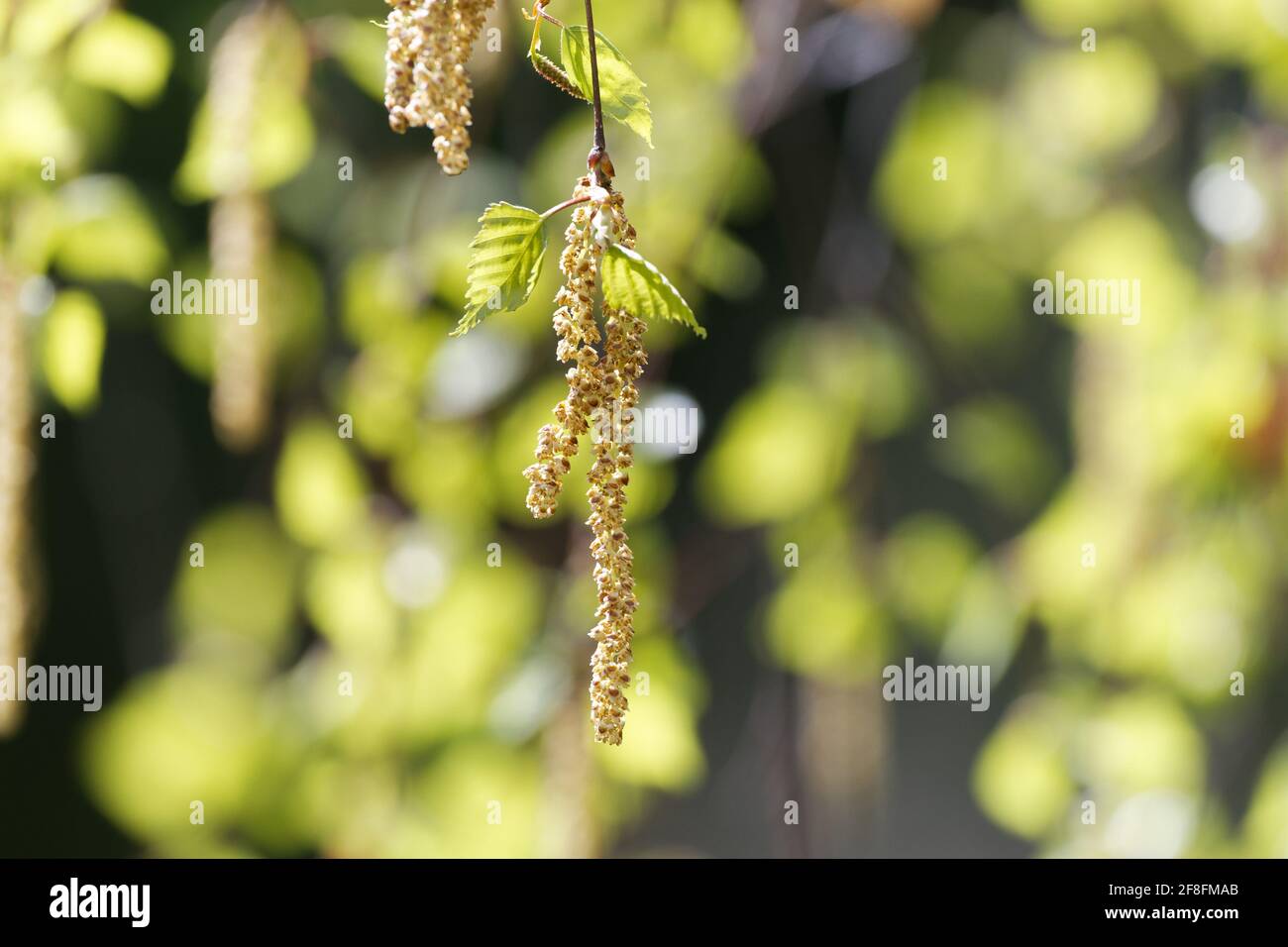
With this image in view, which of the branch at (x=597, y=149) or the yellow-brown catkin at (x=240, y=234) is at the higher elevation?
the yellow-brown catkin at (x=240, y=234)

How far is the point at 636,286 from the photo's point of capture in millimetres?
287

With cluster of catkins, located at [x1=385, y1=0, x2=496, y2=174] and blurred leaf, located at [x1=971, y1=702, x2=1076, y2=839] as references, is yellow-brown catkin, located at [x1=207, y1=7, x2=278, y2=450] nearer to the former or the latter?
cluster of catkins, located at [x1=385, y1=0, x2=496, y2=174]

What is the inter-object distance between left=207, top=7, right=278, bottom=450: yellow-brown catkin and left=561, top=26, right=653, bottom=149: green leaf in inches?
31.3

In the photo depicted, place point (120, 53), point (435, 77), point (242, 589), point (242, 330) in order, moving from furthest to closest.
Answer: point (242, 589)
point (242, 330)
point (120, 53)
point (435, 77)

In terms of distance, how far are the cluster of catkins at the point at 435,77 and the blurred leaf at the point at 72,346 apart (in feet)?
2.97

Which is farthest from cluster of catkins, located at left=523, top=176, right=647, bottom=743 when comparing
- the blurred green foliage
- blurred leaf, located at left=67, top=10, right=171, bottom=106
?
blurred leaf, located at left=67, top=10, right=171, bottom=106

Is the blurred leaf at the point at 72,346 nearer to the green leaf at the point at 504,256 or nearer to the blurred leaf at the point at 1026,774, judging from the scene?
the green leaf at the point at 504,256

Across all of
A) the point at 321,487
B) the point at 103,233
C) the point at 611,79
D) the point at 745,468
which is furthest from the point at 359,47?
the point at 611,79

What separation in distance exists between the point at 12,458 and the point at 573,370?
1008 mm

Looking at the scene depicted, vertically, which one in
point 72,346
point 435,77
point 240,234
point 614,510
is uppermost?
point 240,234

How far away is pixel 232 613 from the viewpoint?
1.27 m

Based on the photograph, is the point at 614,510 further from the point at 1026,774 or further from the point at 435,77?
the point at 1026,774

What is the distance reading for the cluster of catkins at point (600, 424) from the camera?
29 cm

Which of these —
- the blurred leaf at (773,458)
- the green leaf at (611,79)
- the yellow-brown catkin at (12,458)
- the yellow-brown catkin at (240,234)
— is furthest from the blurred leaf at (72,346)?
the green leaf at (611,79)
